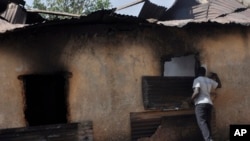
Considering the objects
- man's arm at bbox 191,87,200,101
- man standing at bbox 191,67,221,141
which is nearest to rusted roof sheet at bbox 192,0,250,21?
man standing at bbox 191,67,221,141

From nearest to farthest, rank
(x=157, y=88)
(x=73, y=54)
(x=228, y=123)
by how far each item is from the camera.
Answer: (x=73, y=54)
(x=157, y=88)
(x=228, y=123)

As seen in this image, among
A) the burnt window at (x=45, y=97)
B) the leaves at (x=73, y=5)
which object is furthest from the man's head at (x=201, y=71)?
the leaves at (x=73, y=5)

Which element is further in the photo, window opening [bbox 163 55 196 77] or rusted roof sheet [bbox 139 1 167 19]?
window opening [bbox 163 55 196 77]

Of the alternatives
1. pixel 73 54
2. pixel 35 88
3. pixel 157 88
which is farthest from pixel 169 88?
pixel 35 88

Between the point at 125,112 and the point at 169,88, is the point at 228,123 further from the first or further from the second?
the point at 125,112

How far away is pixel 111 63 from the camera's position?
7.51 m

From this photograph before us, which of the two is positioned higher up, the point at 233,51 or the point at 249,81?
the point at 233,51

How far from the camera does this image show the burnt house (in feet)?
22.8

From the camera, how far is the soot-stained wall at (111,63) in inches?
274

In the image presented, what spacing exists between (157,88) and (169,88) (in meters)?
0.28

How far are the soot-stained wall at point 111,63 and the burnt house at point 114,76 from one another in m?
0.02

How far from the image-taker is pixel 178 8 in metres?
9.97

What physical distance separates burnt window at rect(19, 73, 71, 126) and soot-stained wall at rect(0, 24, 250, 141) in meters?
0.13

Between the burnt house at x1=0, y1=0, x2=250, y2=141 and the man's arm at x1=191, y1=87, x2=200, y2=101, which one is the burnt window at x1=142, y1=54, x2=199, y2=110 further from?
the man's arm at x1=191, y1=87, x2=200, y2=101
